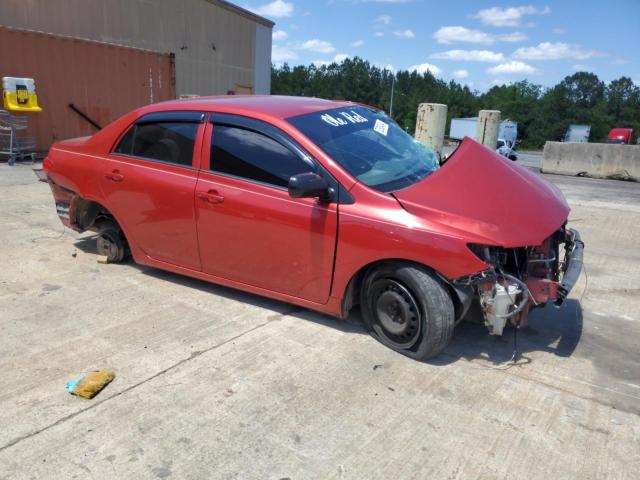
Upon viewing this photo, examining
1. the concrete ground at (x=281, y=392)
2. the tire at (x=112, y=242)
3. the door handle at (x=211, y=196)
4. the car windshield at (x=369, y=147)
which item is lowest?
the concrete ground at (x=281, y=392)

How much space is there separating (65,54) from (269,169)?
1162 cm

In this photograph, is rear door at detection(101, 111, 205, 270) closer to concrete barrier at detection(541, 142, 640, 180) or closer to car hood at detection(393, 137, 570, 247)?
car hood at detection(393, 137, 570, 247)

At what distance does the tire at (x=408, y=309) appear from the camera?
10.6 ft

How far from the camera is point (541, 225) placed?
3.34 metres

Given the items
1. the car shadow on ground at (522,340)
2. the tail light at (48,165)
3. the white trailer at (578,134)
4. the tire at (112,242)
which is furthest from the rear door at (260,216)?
the white trailer at (578,134)

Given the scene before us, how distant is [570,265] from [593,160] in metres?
12.6

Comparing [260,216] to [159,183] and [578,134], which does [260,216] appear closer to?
[159,183]

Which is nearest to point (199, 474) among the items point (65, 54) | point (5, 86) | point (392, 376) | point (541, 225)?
point (392, 376)

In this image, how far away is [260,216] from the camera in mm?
3686

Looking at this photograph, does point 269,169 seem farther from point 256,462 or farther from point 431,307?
point 256,462

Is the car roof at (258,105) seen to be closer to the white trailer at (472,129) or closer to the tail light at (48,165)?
the tail light at (48,165)

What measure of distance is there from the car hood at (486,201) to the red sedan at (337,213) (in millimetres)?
13

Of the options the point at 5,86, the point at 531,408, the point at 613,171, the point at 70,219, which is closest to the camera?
the point at 531,408

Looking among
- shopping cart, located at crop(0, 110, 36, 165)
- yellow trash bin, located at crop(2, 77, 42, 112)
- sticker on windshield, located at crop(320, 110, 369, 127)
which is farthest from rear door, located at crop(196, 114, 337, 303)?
yellow trash bin, located at crop(2, 77, 42, 112)
